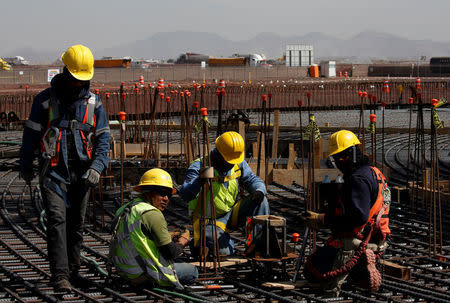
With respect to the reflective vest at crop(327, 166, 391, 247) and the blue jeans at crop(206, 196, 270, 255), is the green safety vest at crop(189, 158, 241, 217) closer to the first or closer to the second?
the blue jeans at crop(206, 196, 270, 255)

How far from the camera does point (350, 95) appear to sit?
3584 cm

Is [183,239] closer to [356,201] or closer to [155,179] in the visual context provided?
[155,179]

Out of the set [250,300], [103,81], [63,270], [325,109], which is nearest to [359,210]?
[250,300]

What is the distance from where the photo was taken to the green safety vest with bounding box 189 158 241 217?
7.68m

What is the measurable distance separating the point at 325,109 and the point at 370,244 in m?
28.3

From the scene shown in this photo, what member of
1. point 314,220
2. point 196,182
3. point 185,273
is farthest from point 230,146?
point 185,273

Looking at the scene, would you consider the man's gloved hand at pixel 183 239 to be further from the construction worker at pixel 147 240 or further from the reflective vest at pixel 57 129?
the reflective vest at pixel 57 129

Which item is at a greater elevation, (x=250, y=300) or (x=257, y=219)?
(x=257, y=219)

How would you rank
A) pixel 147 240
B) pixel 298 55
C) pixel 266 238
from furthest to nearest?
pixel 298 55 < pixel 266 238 < pixel 147 240

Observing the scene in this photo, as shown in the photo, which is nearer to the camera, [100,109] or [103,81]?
[100,109]

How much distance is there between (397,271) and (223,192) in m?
1.78

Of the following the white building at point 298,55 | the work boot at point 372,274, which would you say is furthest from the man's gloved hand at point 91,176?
the white building at point 298,55

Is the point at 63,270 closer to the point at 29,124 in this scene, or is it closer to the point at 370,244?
the point at 29,124

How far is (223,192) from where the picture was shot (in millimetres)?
7715
